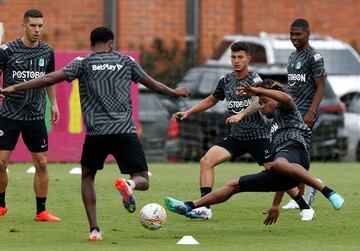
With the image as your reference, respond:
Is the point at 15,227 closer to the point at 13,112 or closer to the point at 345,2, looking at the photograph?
the point at 13,112

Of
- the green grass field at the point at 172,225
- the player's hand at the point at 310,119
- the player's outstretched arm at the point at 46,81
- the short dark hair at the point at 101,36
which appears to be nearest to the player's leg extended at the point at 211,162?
the green grass field at the point at 172,225

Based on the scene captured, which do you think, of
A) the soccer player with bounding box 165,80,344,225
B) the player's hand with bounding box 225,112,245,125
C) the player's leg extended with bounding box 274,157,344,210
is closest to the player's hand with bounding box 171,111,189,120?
the player's hand with bounding box 225,112,245,125

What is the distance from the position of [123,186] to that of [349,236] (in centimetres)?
257

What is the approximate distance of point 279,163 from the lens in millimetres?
12938

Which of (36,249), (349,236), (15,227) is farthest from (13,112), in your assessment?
(349,236)

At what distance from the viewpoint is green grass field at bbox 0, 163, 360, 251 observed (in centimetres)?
1225

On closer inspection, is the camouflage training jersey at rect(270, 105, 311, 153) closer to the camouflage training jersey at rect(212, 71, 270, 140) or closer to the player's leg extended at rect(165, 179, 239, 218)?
the player's leg extended at rect(165, 179, 239, 218)

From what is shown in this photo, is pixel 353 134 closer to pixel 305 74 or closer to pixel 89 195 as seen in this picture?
pixel 305 74

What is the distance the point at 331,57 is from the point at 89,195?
60.3 ft

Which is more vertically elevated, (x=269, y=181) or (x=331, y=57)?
(x=269, y=181)

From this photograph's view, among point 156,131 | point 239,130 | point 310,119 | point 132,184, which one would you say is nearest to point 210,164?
point 239,130

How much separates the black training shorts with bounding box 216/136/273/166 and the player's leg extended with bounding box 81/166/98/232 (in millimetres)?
2700

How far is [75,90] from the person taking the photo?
2520 cm

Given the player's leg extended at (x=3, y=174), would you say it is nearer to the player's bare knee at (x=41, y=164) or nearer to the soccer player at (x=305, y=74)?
the player's bare knee at (x=41, y=164)
